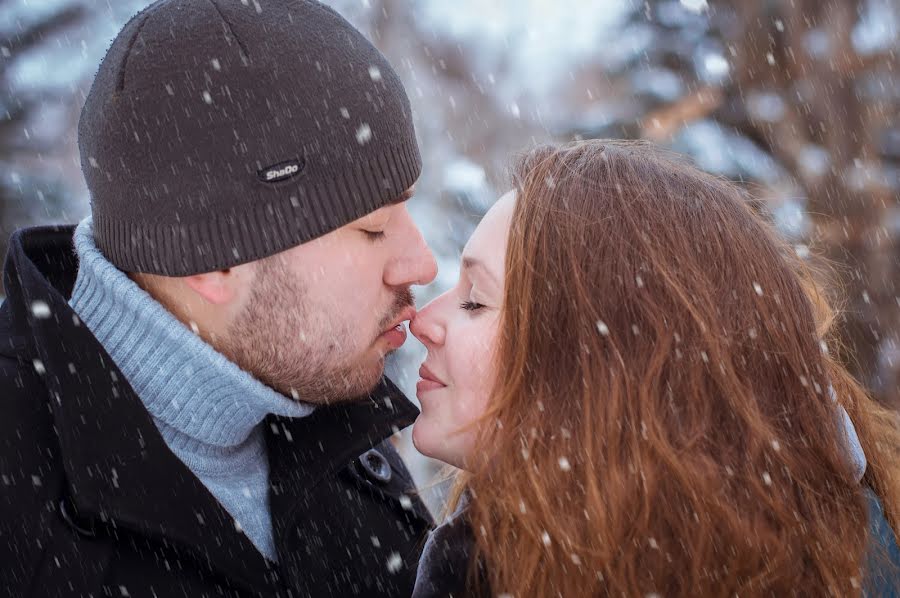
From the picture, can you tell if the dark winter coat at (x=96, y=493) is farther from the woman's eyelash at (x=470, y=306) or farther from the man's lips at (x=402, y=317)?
the woman's eyelash at (x=470, y=306)

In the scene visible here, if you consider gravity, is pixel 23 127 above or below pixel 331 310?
below

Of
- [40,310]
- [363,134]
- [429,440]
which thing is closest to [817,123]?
[363,134]

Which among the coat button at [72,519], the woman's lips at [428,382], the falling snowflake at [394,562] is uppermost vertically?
the coat button at [72,519]

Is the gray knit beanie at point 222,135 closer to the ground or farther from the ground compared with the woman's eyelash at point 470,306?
farther from the ground

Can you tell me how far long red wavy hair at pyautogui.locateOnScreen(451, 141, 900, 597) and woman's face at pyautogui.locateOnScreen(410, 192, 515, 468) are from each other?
0.21 ft

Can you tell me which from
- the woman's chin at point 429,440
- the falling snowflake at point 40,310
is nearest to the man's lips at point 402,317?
the woman's chin at point 429,440

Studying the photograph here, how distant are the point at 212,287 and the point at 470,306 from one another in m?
0.68

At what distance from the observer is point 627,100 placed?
7.25 m

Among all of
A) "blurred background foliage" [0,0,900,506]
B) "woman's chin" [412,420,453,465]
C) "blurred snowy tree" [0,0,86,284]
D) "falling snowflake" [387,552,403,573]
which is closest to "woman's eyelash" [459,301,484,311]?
"woman's chin" [412,420,453,465]

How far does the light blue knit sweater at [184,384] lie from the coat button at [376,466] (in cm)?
47

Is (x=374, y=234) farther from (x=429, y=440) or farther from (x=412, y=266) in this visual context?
(x=429, y=440)

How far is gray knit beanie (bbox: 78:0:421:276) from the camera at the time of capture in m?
2.17

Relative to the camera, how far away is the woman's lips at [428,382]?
2.28 meters

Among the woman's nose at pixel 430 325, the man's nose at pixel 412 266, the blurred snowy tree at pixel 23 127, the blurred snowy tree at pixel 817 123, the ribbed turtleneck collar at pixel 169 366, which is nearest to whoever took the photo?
the ribbed turtleneck collar at pixel 169 366
